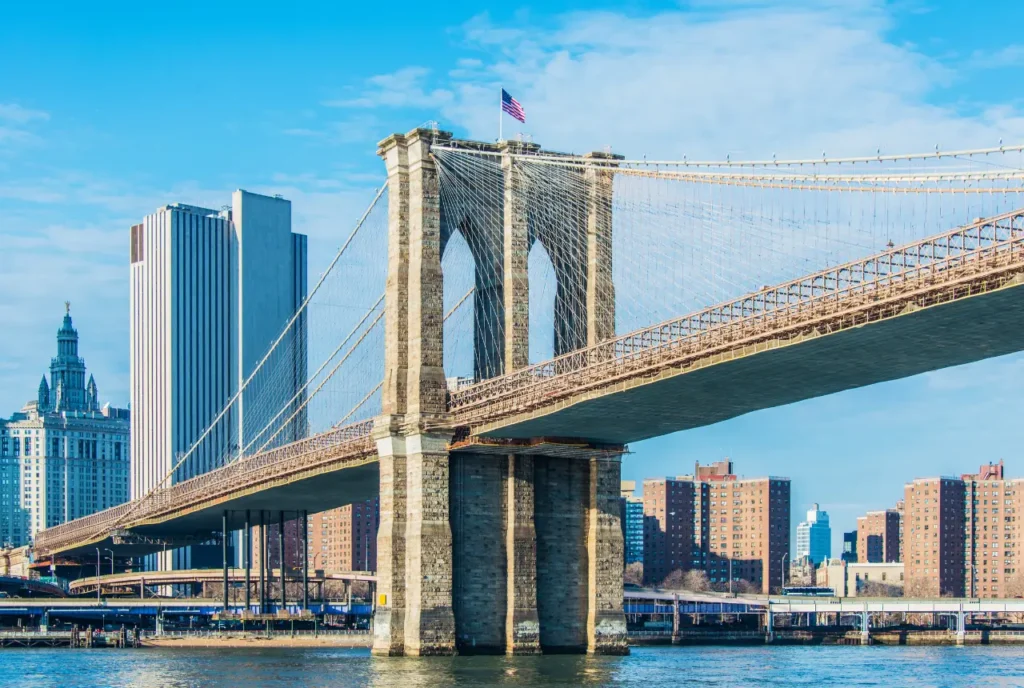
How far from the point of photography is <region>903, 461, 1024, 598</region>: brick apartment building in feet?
602

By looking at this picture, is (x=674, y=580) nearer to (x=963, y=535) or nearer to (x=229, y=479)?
(x=963, y=535)

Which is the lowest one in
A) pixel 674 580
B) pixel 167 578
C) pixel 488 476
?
pixel 674 580

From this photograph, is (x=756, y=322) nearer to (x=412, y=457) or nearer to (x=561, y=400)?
(x=561, y=400)

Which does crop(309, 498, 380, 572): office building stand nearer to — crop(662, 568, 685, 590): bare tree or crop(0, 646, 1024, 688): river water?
crop(662, 568, 685, 590): bare tree

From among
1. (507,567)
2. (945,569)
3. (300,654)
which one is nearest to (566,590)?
(507,567)

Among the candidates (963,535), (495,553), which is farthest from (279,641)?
(963,535)

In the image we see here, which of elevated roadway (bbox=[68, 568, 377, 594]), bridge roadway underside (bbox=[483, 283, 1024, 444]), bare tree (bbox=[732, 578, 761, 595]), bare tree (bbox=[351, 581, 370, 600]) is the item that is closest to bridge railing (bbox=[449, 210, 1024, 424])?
bridge roadway underside (bbox=[483, 283, 1024, 444])

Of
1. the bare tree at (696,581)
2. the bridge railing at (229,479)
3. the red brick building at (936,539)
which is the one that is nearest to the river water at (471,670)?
the bridge railing at (229,479)

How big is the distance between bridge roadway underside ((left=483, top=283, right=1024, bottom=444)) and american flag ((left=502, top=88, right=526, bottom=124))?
14217mm

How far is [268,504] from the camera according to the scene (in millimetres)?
103688

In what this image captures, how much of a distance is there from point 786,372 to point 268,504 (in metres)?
52.8

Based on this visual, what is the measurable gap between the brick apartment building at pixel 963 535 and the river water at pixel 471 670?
9364 cm

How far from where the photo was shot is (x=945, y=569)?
605 ft

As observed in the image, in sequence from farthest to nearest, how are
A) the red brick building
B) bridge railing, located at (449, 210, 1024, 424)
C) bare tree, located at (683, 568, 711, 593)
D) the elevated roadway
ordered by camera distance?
the red brick building
bare tree, located at (683, 568, 711, 593)
the elevated roadway
bridge railing, located at (449, 210, 1024, 424)
